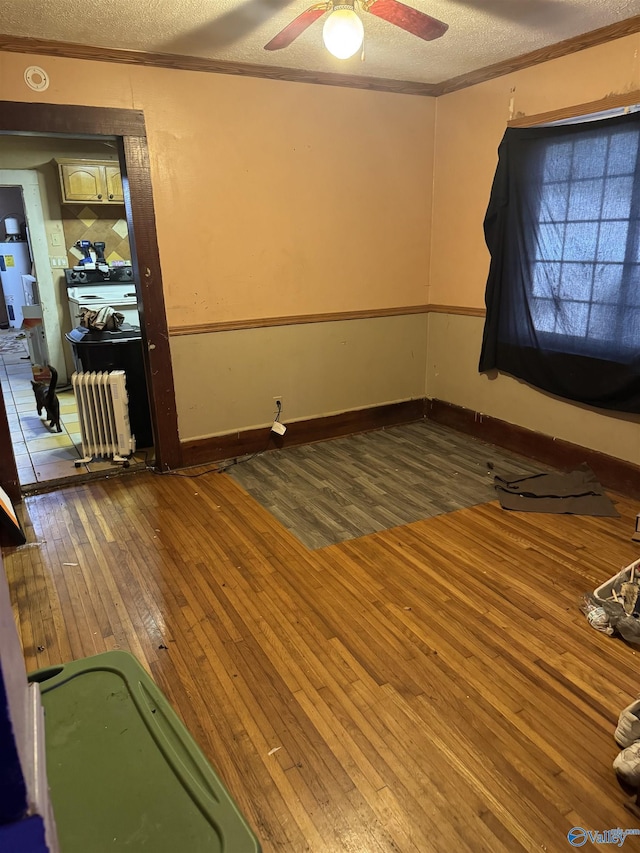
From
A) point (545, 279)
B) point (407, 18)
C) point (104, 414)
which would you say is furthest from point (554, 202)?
point (104, 414)

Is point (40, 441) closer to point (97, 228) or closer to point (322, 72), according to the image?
point (97, 228)

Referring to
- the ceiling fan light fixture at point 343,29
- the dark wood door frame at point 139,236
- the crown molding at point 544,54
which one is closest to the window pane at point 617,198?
the crown molding at point 544,54

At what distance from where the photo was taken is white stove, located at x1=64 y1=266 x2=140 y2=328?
533cm

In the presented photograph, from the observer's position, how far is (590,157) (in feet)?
10.2

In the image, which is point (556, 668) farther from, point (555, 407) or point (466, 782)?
point (555, 407)

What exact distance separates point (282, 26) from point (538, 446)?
280 centimetres

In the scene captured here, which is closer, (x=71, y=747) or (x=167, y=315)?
(x=71, y=747)

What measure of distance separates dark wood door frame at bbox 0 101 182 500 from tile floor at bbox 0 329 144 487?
0.96 feet

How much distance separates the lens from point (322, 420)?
167 inches

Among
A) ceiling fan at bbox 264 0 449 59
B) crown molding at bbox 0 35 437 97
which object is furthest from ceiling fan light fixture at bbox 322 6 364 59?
crown molding at bbox 0 35 437 97

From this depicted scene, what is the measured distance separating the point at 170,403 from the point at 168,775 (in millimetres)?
2843

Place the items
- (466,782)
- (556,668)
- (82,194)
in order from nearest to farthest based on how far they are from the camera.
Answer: (466,782) → (556,668) → (82,194)

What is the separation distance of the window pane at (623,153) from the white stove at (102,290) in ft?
13.1

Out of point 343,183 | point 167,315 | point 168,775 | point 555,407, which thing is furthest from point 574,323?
point 168,775
